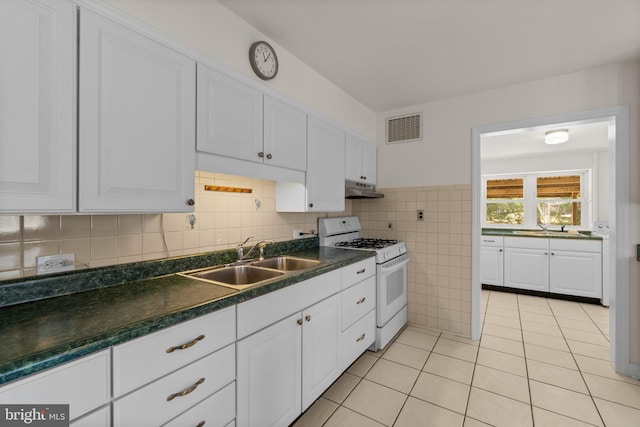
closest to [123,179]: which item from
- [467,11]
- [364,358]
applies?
[467,11]

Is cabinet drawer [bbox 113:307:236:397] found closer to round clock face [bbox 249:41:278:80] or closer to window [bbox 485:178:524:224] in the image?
round clock face [bbox 249:41:278:80]

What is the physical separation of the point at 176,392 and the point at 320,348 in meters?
0.97

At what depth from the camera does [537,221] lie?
193 inches

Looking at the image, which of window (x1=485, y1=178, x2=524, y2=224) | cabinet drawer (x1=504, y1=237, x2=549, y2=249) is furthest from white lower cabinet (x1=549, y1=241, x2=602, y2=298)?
window (x1=485, y1=178, x2=524, y2=224)

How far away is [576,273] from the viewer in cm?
389

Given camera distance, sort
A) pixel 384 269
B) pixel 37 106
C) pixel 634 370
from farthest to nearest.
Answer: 1. pixel 384 269
2. pixel 634 370
3. pixel 37 106

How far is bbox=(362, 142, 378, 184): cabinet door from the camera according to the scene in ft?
10.2

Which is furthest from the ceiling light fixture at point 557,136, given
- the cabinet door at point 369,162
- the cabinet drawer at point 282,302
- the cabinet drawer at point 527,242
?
the cabinet drawer at point 282,302

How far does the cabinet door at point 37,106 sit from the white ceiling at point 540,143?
12.5 ft

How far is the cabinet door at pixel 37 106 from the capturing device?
88cm

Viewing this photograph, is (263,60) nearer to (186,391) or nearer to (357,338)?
(186,391)

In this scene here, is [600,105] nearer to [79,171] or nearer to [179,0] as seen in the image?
[179,0]

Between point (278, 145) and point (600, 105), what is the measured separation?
8.91ft

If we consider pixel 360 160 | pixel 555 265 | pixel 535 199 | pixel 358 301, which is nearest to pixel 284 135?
pixel 360 160
